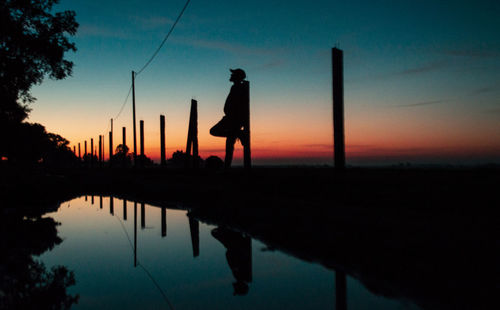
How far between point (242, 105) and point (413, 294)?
11261 mm

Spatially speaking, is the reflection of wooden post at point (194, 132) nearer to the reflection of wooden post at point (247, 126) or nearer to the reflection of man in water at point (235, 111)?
the reflection of man in water at point (235, 111)

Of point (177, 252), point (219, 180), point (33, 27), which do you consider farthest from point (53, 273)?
point (33, 27)

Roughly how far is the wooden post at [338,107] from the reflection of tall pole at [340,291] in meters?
5.01

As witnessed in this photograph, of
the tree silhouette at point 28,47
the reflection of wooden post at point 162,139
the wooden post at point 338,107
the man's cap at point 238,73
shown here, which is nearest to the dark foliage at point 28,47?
the tree silhouette at point 28,47

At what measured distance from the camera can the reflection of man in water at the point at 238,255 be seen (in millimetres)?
4258

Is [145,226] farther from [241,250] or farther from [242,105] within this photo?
[242,105]

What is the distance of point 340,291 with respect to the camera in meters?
3.79

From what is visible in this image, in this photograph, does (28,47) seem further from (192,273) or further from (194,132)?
(192,273)

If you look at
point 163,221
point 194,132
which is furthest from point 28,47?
point 163,221

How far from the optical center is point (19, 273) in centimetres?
439

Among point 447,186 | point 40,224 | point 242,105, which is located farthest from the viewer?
point 242,105

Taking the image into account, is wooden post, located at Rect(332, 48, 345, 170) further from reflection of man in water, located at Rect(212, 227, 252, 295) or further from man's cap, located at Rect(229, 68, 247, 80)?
man's cap, located at Rect(229, 68, 247, 80)

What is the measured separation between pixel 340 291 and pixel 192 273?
1968mm

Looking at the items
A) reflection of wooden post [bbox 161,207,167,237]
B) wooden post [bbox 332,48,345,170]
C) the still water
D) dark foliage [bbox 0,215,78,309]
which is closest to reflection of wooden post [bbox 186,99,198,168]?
reflection of wooden post [bbox 161,207,167,237]
